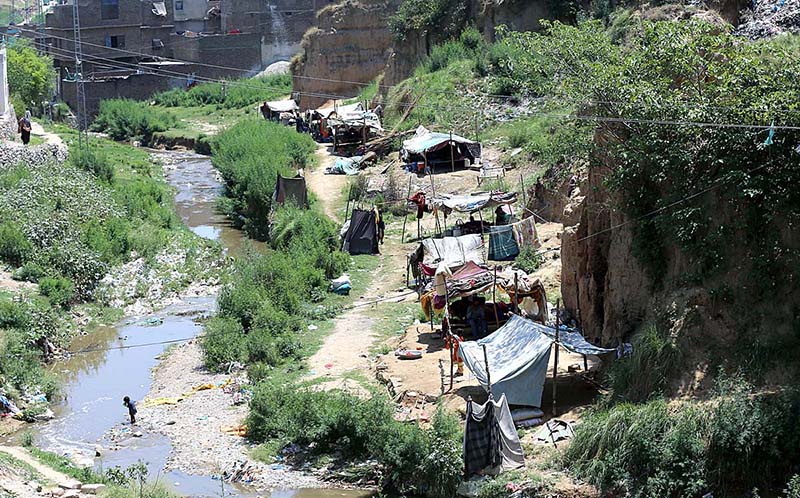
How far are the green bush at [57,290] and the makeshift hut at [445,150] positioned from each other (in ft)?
36.9

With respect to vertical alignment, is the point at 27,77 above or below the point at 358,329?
above

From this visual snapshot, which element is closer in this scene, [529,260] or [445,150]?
[529,260]

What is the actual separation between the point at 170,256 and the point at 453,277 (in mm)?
11587

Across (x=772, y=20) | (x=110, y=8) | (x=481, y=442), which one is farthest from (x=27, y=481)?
(x=110, y=8)

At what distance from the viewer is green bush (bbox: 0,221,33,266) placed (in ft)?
87.1

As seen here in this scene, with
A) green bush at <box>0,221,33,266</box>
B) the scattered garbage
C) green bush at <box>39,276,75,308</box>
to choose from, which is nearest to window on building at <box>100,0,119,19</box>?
green bush at <box>0,221,33,266</box>

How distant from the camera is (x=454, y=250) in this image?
80.5 feet

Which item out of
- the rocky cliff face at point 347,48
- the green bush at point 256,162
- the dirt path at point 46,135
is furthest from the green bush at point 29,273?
the rocky cliff face at point 347,48

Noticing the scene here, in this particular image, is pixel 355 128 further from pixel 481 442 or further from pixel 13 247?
pixel 481 442

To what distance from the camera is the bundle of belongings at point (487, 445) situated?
49.3 ft

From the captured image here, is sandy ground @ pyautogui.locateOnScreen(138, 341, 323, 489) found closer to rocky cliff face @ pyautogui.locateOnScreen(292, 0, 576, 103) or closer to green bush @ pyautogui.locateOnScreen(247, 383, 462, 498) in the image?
green bush @ pyautogui.locateOnScreen(247, 383, 462, 498)

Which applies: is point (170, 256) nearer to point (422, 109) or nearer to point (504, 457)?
point (422, 109)

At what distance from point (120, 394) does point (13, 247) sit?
24.2 feet

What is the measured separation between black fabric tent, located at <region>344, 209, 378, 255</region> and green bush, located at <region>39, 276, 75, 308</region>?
7.06m
